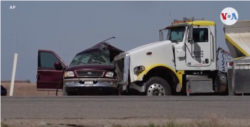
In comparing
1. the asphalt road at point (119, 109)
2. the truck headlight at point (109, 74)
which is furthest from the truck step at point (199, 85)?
the asphalt road at point (119, 109)

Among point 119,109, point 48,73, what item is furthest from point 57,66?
point 119,109

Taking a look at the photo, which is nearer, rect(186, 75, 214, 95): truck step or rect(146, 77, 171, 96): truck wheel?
rect(146, 77, 171, 96): truck wheel

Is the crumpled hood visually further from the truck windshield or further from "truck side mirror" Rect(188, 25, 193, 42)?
"truck side mirror" Rect(188, 25, 193, 42)

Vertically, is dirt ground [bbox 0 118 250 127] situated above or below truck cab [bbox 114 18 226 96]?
below

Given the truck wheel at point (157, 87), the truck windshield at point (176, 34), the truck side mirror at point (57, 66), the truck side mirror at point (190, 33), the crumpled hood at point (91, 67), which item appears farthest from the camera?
the truck side mirror at point (57, 66)

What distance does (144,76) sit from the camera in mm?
18344

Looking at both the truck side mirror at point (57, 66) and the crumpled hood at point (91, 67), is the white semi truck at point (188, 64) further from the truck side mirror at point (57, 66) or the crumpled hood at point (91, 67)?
the truck side mirror at point (57, 66)

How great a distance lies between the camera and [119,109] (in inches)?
462

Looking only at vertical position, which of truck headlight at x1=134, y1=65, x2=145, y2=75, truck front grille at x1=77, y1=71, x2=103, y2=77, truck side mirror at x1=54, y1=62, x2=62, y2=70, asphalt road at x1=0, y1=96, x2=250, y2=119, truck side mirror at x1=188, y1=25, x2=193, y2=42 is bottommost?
asphalt road at x1=0, y1=96, x2=250, y2=119

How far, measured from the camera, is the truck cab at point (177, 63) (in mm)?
18391

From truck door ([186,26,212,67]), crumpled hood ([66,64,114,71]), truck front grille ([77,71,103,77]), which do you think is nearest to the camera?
truck front grille ([77,71,103,77])

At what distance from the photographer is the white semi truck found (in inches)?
727

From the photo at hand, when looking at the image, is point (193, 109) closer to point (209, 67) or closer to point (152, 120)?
point (152, 120)

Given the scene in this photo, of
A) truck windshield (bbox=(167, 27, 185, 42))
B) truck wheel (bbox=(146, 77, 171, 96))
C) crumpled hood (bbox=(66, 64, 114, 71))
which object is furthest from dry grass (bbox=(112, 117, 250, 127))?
truck windshield (bbox=(167, 27, 185, 42))
